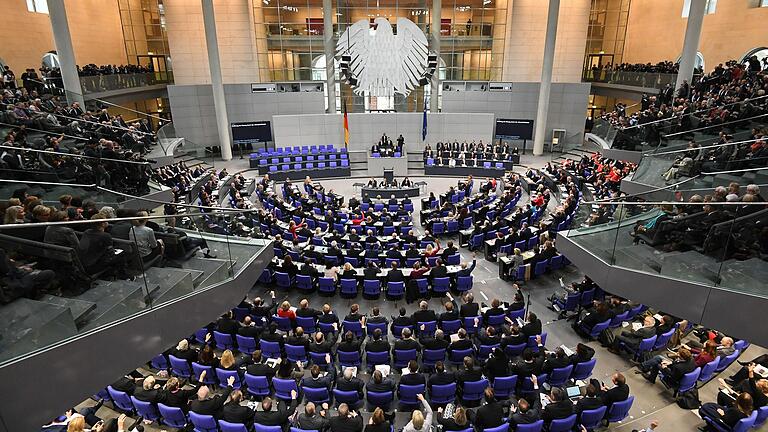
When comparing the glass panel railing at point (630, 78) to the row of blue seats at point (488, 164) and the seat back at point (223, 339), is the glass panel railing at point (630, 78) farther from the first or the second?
the seat back at point (223, 339)

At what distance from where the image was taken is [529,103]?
96.9 ft

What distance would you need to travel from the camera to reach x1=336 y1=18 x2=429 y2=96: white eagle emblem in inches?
855

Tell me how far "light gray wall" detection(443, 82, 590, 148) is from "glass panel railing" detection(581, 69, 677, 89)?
2.34 m

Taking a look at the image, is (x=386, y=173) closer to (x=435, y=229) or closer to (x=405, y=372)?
(x=435, y=229)

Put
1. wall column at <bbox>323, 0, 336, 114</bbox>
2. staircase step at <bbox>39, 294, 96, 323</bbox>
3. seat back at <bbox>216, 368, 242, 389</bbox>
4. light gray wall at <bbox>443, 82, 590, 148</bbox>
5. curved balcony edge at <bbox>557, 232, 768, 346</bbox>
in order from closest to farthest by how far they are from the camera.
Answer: staircase step at <bbox>39, 294, 96, 323</bbox> < curved balcony edge at <bbox>557, 232, 768, 346</bbox> < seat back at <bbox>216, 368, 242, 389</bbox> < wall column at <bbox>323, 0, 336, 114</bbox> < light gray wall at <bbox>443, 82, 590, 148</bbox>

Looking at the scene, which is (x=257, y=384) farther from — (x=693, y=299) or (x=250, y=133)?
(x=250, y=133)

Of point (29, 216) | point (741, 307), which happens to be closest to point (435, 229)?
point (741, 307)

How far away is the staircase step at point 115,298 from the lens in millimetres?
5039

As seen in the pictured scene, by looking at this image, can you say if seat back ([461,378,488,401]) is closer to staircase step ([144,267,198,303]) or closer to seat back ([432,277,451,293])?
seat back ([432,277,451,293])

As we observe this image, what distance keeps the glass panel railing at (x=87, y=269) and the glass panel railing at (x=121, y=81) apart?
740 inches

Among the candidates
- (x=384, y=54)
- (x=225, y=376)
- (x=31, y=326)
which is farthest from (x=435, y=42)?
(x=31, y=326)

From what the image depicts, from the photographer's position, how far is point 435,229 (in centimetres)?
1567

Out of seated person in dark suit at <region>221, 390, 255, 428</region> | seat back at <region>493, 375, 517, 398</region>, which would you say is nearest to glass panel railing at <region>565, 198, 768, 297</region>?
seat back at <region>493, 375, 517, 398</region>

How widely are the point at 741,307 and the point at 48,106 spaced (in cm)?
2003
